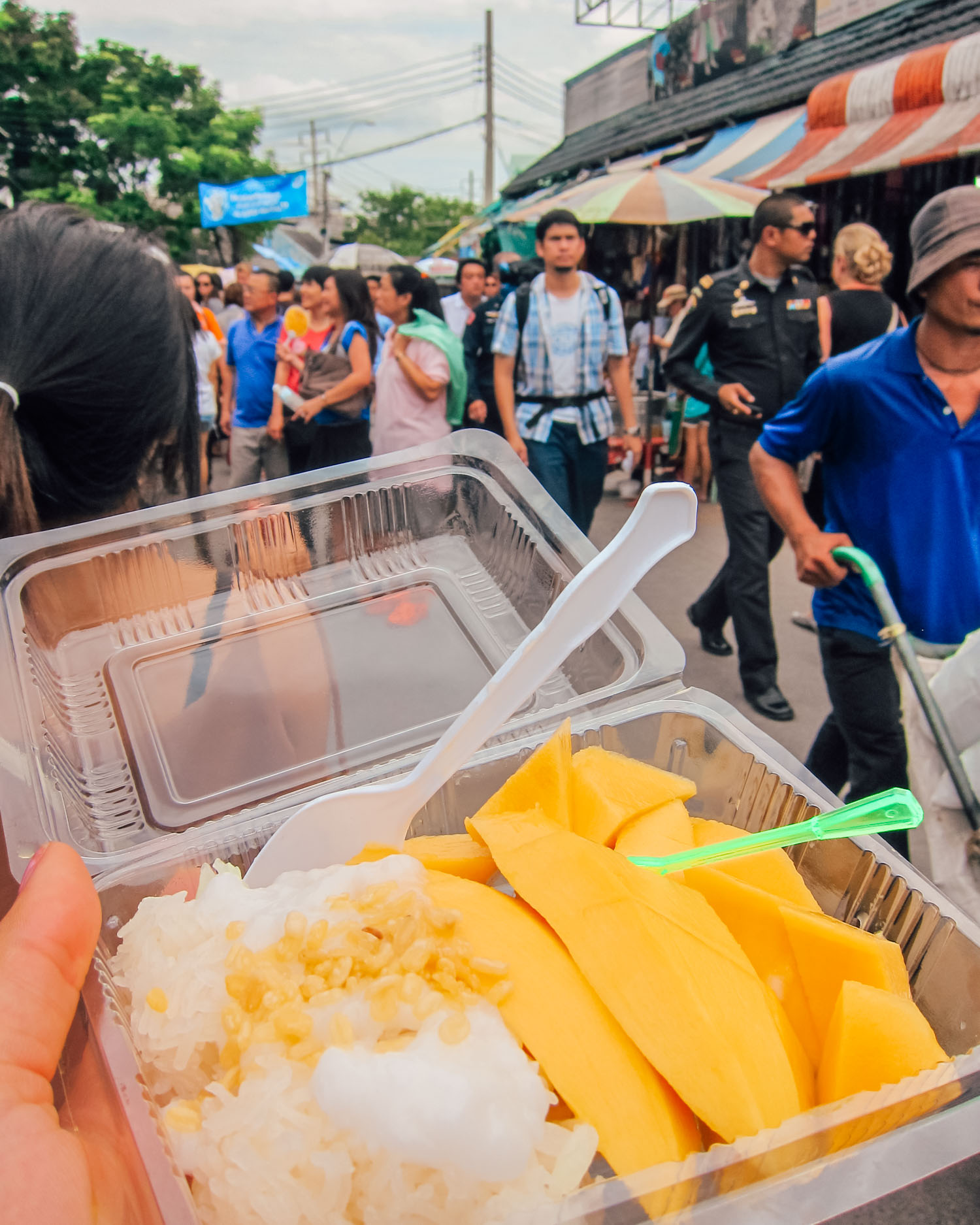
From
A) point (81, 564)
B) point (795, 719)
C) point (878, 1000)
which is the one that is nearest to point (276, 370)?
point (795, 719)

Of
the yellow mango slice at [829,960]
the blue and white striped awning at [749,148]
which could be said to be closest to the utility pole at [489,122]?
the blue and white striped awning at [749,148]

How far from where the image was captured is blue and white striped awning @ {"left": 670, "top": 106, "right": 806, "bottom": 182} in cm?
718

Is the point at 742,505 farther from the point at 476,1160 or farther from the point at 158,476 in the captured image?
the point at 476,1160

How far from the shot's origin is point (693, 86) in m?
11.0

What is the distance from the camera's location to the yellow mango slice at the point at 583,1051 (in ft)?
1.91

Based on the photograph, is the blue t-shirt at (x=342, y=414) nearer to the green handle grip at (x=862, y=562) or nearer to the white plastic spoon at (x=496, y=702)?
the green handle grip at (x=862, y=562)

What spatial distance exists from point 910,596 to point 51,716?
171cm

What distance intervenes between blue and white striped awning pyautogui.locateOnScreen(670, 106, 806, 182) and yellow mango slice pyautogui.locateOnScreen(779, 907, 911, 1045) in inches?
299

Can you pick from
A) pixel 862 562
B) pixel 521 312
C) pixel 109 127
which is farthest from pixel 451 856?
pixel 109 127

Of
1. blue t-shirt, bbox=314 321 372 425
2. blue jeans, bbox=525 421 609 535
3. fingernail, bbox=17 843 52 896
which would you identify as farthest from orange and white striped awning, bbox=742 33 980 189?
fingernail, bbox=17 843 52 896

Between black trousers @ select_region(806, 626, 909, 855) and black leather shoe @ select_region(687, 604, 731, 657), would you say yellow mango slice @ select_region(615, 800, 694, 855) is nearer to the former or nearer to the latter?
black trousers @ select_region(806, 626, 909, 855)

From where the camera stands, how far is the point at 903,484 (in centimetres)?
179

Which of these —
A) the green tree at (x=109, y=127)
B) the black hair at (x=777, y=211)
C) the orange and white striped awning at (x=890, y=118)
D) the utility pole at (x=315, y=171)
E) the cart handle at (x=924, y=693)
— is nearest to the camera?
the cart handle at (x=924, y=693)

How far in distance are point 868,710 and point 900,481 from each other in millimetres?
541
